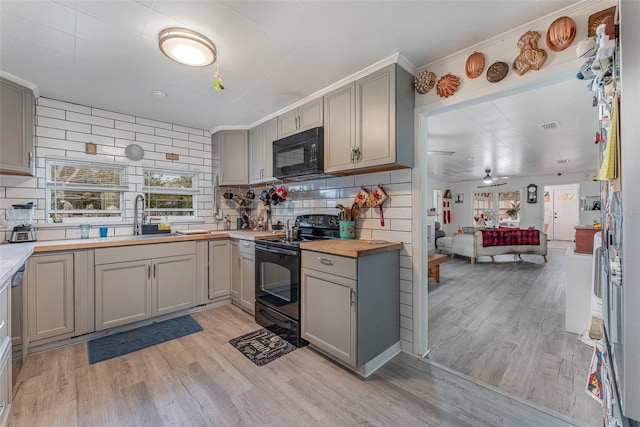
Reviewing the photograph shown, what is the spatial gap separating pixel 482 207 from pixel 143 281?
33.7ft

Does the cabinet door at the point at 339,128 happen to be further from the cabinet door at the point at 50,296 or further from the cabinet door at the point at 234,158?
the cabinet door at the point at 50,296

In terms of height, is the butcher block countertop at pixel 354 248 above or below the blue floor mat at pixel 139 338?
above

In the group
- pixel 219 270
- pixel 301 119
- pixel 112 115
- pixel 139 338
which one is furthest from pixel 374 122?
pixel 112 115

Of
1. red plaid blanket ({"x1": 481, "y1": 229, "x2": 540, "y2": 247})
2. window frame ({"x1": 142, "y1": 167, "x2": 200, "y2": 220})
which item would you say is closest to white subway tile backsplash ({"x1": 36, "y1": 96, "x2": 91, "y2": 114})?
window frame ({"x1": 142, "y1": 167, "x2": 200, "y2": 220})

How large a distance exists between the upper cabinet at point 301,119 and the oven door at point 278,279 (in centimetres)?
120

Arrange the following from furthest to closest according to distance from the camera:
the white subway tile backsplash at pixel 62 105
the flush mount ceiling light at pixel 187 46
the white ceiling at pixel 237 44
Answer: the white subway tile backsplash at pixel 62 105
the flush mount ceiling light at pixel 187 46
the white ceiling at pixel 237 44

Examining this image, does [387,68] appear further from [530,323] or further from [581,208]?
[581,208]

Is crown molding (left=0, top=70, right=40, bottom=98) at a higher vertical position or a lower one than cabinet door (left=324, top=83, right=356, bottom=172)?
higher

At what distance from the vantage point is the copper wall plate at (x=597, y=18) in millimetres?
1374

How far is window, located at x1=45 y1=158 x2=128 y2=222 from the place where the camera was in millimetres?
2689

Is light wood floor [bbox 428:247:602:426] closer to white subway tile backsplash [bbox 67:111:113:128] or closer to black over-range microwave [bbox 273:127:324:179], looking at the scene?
black over-range microwave [bbox 273:127:324:179]

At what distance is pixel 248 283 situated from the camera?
9.50 feet

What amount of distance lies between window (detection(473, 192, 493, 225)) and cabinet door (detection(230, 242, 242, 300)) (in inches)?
356

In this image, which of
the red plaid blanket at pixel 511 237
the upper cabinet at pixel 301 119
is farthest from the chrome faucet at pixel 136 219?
the red plaid blanket at pixel 511 237
